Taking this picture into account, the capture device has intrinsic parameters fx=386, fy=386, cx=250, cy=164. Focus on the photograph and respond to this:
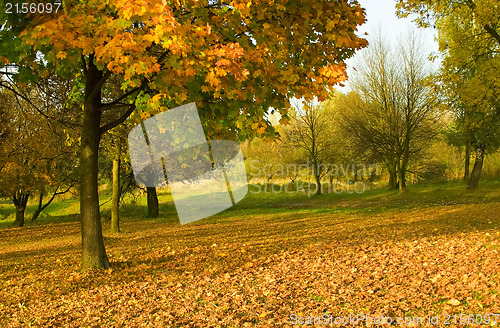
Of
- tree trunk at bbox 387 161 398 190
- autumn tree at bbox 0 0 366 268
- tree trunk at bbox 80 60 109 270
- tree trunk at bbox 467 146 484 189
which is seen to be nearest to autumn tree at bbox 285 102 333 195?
tree trunk at bbox 387 161 398 190

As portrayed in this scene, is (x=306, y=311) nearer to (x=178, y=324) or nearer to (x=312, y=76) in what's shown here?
(x=178, y=324)

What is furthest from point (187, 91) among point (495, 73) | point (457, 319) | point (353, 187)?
point (353, 187)

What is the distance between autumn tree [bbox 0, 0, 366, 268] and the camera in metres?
4.94

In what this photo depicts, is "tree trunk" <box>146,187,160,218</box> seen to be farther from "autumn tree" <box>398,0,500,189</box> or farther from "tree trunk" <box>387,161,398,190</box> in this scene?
"tree trunk" <box>387,161,398,190</box>

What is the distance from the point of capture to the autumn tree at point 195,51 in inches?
195

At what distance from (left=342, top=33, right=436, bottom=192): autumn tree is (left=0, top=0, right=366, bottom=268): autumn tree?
20.1 meters

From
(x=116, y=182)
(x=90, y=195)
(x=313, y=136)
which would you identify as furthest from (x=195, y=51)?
(x=313, y=136)

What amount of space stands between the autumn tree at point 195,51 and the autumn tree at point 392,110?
20.1 meters

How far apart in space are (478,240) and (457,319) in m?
4.31

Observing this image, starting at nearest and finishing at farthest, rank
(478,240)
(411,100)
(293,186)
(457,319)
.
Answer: (457,319) → (478,240) → (411,100) → (293,186)

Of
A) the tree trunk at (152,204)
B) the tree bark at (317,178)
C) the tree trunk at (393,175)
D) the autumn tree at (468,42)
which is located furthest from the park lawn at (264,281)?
the tree bark at (317,178)

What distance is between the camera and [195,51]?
5.29 metres

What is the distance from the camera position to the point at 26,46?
504 centimetres

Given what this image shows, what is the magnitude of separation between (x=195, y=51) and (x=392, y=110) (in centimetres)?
2318
